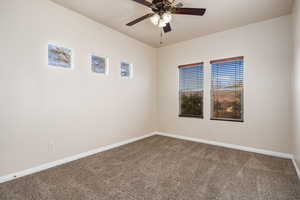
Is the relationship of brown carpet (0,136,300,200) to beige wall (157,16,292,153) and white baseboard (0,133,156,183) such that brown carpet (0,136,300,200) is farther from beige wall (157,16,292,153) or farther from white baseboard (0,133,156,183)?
beige wall (157,16,292,153)

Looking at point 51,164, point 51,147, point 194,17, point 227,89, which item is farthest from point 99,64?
point 227,89

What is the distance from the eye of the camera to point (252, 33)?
128 inches

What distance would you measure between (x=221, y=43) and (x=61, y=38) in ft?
11.8

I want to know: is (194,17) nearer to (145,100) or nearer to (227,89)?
(227,89)

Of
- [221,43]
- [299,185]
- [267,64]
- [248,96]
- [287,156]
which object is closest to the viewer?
[299,185]

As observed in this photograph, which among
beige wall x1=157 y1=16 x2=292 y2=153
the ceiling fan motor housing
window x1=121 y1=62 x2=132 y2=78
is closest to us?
the ceiling fan motor housing

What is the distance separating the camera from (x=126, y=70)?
13.0 feet

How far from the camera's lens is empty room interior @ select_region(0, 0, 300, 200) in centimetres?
209

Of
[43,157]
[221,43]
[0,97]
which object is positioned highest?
[221,43]

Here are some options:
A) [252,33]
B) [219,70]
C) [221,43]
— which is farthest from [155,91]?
[252,33]

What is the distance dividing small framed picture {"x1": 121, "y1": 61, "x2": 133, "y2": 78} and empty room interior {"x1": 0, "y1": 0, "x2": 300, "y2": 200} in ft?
0.11

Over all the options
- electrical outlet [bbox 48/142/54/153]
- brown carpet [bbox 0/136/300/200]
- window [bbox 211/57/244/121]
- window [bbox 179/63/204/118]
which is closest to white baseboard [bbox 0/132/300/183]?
brown carpet [bbox 0/136/300/200]

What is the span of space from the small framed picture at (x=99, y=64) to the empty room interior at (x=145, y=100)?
0.9 inches

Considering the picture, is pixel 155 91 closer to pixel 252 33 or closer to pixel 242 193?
pixel 252 33
